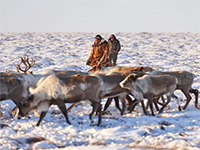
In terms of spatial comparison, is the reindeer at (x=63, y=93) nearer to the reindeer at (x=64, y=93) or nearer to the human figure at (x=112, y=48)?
A: the reindeer at (x=64, y=93)

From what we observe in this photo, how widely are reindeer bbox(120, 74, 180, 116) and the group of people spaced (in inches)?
142

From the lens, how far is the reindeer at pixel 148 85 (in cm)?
717

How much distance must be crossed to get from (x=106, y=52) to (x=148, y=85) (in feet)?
13.3

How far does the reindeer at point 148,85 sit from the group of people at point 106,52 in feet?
11.8

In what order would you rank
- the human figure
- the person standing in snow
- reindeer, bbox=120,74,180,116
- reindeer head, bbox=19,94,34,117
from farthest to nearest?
the person standing in snow → the human figure → reindeer, bbox=120,74,180,116 → reindeer head, bbox=19,94,34,117

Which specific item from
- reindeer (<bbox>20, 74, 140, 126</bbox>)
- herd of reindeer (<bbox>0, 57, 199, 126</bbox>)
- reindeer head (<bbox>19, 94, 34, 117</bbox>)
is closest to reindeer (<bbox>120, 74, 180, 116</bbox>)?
herd of reindeer (<bbox>0, 57, 199, 126</bbox>)

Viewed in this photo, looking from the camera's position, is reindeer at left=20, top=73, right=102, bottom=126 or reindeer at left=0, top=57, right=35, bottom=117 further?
reindeer at left=0, top=57, right=35, bottom=117

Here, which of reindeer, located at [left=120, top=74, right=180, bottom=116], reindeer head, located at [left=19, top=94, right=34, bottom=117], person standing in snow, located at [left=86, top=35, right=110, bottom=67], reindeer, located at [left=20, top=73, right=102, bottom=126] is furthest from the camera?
person standing in snow, located at [left=86, top=35, right=110, bottom=67]

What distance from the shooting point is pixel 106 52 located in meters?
11.3

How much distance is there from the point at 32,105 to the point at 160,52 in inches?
632

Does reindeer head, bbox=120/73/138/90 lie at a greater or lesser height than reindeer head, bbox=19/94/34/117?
greater

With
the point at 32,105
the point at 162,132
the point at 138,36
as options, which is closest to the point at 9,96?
the point at 32,105

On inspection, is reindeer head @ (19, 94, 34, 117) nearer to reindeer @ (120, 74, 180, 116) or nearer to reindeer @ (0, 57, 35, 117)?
reindeer @ (0, 57, 35, 117)

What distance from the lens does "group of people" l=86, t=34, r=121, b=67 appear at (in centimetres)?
1123
